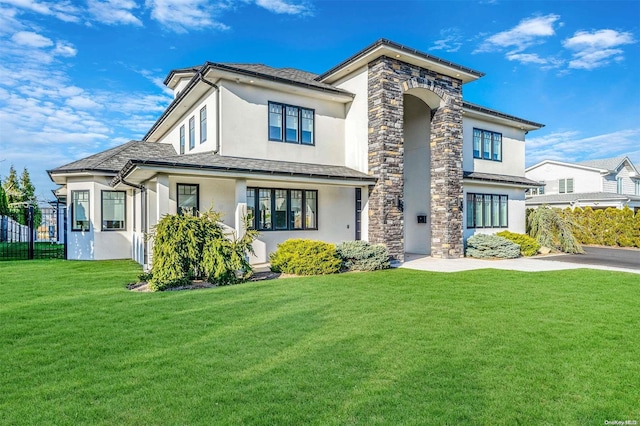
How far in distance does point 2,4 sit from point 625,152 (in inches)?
1761

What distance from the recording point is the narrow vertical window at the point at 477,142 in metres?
19.3

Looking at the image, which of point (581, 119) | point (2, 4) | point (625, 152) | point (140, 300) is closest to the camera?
point (140, 300)

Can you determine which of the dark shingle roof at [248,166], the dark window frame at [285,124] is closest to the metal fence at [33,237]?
the dark shingle roof at [248,166]

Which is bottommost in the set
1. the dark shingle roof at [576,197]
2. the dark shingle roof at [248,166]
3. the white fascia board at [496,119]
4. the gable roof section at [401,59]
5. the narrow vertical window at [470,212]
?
the narrow vertical window at [470,212]

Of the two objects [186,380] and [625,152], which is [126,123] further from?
[625,152]

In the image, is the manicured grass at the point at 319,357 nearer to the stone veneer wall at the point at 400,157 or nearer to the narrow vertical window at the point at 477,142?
the stone veneer wall at the point at 400,157

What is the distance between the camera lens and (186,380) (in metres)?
4.06

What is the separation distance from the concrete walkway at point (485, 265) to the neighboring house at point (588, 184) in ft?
59.3

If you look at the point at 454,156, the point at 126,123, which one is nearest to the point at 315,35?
the point at 454,156

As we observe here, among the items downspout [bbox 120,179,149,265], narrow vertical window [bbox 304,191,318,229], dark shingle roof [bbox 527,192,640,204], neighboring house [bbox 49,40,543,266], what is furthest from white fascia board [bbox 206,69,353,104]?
dark shingle roof [bbox 527,192,640,204]

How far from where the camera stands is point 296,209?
1470 cm

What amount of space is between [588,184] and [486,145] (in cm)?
1867

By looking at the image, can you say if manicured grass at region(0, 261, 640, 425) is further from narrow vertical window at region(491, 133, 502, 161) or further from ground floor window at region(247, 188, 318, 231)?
narrow vertical window at region(491, 133, 502, 161)

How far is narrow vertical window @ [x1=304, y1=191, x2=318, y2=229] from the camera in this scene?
1489cm
